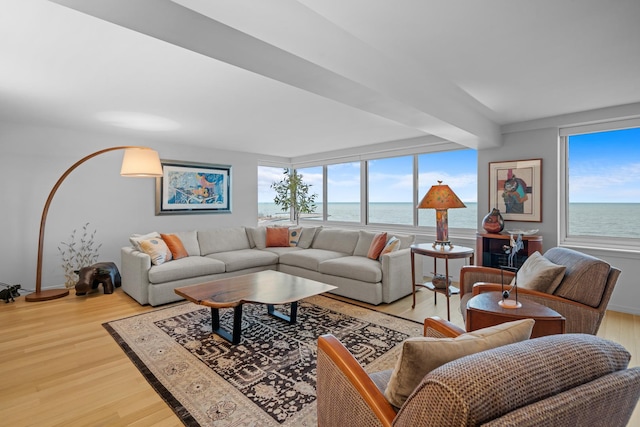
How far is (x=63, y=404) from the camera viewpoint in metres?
1.98

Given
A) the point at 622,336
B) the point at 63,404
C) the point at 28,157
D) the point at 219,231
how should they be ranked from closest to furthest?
the point at 63,404 → the point at 622,336 → the point at 28,157 → the point at 219,231

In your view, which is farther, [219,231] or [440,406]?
[219,231]

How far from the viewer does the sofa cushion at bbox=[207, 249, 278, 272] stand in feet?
14.7

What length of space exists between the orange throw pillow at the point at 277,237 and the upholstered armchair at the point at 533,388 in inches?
182

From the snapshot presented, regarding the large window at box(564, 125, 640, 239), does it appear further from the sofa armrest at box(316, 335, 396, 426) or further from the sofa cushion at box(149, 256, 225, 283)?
the sofa cushion at box(149, 256, 225, 283)

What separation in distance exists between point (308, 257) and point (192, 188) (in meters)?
2.66

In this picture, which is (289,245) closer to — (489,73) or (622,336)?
(489,73)

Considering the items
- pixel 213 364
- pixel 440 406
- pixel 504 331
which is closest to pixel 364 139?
pixel 213 364

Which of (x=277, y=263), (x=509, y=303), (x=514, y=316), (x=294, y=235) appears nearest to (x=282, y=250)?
(x=277, y=263)

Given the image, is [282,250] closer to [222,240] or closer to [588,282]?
[222,240]

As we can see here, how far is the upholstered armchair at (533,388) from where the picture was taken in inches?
26.3

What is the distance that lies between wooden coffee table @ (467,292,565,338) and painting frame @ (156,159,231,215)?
493 cm

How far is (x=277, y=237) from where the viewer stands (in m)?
5.38

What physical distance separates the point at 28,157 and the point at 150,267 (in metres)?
2.29
